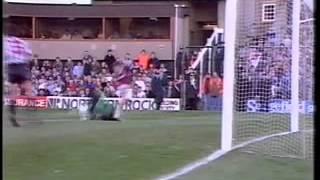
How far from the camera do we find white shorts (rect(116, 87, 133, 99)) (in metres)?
21.0

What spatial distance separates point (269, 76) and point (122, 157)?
3.77 m

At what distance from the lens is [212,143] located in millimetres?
9117

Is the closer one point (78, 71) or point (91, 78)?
point (91, 78)

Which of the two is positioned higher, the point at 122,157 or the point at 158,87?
the point at 158,87

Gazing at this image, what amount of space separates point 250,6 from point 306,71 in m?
1.07

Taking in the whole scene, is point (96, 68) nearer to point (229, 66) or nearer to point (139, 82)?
point (139, 82)

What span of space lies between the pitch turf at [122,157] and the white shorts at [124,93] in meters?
10.4

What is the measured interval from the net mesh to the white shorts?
9.53 m

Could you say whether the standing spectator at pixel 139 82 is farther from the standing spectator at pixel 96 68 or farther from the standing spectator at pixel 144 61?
the standing spectator at pixel 96 68

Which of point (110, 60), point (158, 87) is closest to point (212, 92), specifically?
point (158, 87)

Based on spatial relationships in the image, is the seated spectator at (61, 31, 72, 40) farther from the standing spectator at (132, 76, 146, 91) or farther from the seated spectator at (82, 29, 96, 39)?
the standing spectator at (132, 76, 146, 91)

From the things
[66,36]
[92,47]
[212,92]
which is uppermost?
[66,36]

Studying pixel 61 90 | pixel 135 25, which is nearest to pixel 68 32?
pixel 135 25

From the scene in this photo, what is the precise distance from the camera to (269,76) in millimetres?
10695
